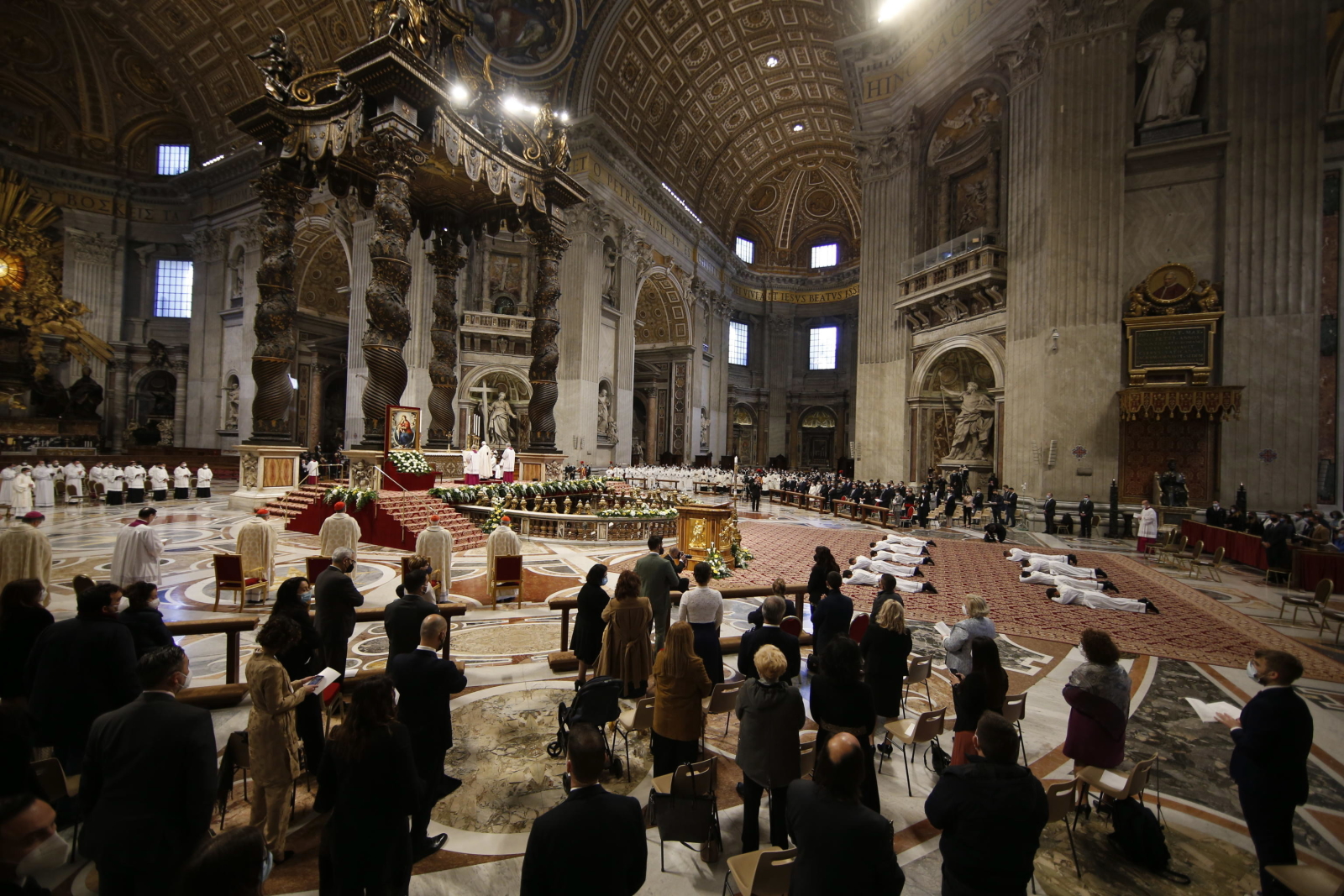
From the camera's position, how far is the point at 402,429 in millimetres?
12625

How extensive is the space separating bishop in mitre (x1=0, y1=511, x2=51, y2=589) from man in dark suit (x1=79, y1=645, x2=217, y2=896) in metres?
5.05

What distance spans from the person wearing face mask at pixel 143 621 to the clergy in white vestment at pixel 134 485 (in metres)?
18.7

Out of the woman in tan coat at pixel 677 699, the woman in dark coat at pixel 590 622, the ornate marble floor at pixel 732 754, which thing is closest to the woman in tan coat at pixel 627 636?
the woman in dark coat at pixel 590 622

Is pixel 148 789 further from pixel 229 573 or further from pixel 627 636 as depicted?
pixel 229 573

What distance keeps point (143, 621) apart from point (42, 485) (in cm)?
1765

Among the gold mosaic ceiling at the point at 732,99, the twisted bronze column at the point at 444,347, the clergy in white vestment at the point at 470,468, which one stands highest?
Result: the gold mosaic ceiling at the point at 732,99

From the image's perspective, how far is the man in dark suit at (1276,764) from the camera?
9.21 ft

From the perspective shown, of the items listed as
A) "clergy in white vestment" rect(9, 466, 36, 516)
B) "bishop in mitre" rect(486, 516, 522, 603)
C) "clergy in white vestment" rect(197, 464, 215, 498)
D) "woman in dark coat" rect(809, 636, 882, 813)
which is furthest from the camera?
"clergy in white vestment" rect(197, 464, 215, 498)

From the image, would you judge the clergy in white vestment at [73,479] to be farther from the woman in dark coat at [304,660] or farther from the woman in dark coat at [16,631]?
the woman in dark coat at [304,660]

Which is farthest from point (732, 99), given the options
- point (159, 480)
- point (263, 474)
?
point (159, 480)

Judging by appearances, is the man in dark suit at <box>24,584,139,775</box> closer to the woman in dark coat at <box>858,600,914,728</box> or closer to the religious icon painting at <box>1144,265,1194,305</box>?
the woman in dark coat at <box>858,600,914,728</box>

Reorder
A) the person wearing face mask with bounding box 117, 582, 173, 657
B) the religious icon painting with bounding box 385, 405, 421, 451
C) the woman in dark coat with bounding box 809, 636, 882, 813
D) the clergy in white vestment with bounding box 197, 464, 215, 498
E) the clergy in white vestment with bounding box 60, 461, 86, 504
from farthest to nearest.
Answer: the clergy in white vestment with bounding box 197, 464, 215, 498
the clergy in white vestment with bounding box 60, 461, 86, 504
the religious icon painting with bounding box 385, 405, 421, 451
the person wearing face mask with bounding box 117, 582, 173, 657
the woman in dark coat with bounding box 809, 636, 882, 813

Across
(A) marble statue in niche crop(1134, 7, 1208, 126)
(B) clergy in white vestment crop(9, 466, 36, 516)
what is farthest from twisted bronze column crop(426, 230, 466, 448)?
(A) marble statue in niche crop(1134, 7, 1208, 126)

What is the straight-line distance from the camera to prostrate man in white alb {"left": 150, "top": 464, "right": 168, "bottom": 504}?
18.1 meters
